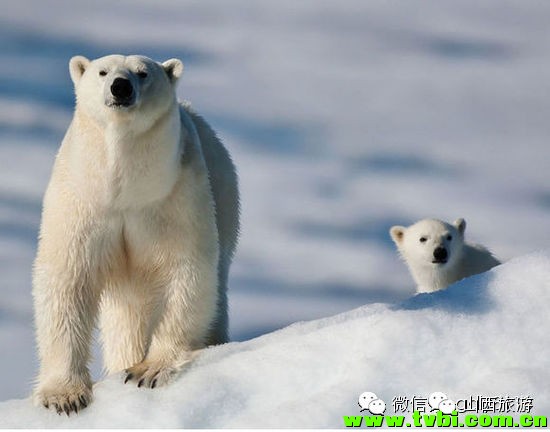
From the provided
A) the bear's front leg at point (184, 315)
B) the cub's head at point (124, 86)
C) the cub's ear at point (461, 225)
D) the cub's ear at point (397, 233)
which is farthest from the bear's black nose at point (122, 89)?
the cub's ear at point (397, 233)

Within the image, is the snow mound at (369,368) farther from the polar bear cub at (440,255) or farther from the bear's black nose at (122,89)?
the polar bear cub at (440,255)

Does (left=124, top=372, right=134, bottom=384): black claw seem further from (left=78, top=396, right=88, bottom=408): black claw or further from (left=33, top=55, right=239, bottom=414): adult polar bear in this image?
(left=78, top=396, right=88, bottom=408): black claw

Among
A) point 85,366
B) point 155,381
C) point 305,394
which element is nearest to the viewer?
point 305,394

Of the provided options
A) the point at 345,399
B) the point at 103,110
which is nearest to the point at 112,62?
the point at 103,110

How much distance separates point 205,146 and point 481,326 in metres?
2.49

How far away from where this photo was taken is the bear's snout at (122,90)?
5605 millimetres

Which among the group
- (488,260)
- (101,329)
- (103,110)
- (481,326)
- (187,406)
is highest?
(103,110)

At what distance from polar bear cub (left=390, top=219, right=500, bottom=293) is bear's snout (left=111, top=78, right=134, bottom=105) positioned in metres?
5.25

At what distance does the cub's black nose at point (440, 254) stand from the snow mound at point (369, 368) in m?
4.50

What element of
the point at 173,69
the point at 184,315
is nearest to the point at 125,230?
the point at 184,315

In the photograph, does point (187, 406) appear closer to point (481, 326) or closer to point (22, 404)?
point (22, 404)

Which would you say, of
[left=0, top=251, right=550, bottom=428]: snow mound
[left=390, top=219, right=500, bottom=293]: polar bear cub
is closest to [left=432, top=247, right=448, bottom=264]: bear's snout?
[left=390, top=219, right=500, bottom=293]: polar bear cub

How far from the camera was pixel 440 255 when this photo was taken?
10.3 m

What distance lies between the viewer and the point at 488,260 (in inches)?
401
